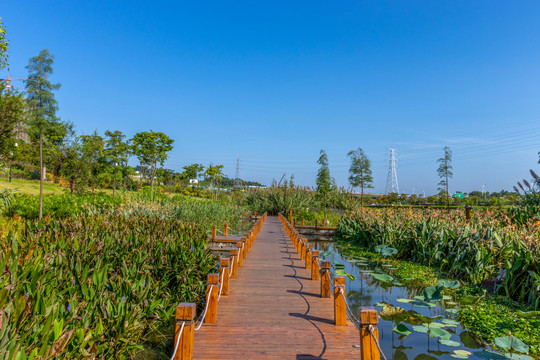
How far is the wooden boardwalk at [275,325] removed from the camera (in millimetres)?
3359

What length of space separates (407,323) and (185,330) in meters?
3.37

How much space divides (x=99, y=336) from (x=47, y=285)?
0.80 metres

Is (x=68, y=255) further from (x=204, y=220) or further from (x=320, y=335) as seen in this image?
(x=204, y=220)

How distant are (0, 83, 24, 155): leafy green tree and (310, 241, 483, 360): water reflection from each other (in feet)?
36.9

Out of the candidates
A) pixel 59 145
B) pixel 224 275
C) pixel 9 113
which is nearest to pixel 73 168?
Result: pixel 59 145

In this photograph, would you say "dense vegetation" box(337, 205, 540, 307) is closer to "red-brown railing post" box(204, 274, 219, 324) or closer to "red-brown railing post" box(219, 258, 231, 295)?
"red-brown railing post" box(219, 258, 231, 295)

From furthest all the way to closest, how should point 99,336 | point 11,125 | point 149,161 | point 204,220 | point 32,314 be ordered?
point 149,161
point 204,220
point 11,125
point 99,336
point 32,314

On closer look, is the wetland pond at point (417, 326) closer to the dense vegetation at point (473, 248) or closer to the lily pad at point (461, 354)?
the lily pad at point (461, 354)

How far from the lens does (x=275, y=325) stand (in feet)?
13.2

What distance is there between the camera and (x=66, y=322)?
2758mm

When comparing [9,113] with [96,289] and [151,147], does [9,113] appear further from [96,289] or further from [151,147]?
[151,147]

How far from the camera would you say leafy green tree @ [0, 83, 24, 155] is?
10712 millimetres

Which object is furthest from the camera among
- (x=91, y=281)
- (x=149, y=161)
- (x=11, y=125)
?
(x=149, y=161)

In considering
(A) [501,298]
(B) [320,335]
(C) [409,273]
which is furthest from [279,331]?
(C) [409,273]
